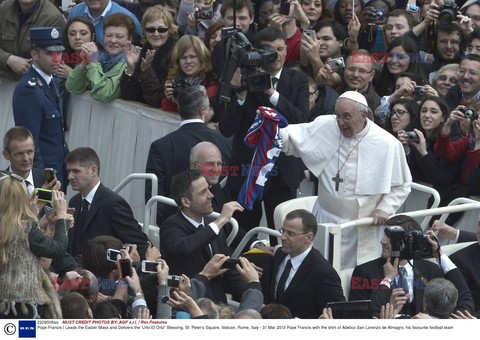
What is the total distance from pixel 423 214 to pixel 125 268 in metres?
2.60

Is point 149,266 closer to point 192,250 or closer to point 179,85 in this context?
point 192,250

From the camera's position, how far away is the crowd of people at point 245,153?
10.2 m

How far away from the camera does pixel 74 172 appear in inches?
461

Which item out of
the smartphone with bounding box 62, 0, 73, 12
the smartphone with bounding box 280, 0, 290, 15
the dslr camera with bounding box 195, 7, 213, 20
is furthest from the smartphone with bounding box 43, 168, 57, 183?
the smartphone with bounding box 62, 0, 73, 12

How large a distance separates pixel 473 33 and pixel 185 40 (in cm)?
263

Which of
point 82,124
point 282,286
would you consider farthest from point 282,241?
point 82,124

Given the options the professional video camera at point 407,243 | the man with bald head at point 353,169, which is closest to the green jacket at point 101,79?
the man with bald head at point 353,169

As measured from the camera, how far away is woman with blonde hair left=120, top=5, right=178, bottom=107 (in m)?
14.3

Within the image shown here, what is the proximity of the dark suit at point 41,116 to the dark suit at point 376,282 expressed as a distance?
3.61 meters

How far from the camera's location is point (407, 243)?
10641 mm

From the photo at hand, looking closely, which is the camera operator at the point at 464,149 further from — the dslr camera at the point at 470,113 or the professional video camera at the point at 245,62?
the professional video camera at the point at 245,62

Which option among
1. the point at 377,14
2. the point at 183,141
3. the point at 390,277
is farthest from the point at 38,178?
the point at 377,14

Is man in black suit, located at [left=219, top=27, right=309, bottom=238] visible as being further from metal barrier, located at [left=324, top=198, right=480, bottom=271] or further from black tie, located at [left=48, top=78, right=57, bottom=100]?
black tie, located at [left=48, top=78, right=57, bottom=100]

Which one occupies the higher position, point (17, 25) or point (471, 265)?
point (17, 25)
